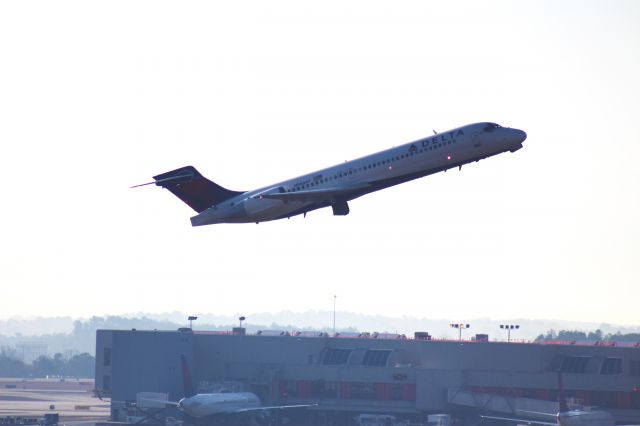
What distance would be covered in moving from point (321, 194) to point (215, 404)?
58.6m

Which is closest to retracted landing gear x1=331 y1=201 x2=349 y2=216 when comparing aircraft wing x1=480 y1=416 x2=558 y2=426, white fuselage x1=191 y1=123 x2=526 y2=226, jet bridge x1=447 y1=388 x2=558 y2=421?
white fuselage x1=191 y1=123 x2=526 y2=226

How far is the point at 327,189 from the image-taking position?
5098 inches

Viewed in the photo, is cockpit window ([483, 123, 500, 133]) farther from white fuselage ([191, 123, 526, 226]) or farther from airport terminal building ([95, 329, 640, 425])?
airport terminal building ([95, 329, 640, 425])

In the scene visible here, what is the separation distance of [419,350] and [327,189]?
6264 centimetres

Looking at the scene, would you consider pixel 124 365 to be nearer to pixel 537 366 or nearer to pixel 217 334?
pixel 217 334

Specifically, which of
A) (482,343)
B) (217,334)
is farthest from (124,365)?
(482,343)

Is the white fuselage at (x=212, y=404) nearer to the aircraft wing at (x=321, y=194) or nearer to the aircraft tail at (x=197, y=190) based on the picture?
the aircraft tail at (x=197, y=190)

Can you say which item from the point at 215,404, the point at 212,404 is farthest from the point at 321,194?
the point at 215,404

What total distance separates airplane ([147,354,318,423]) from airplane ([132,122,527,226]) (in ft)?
168

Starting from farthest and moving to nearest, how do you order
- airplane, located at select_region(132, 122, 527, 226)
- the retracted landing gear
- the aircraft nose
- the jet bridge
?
the jet bridge < the aircraft nose < the retracted landing gear < airplane, located at select_region(132, 122, 527, 226)

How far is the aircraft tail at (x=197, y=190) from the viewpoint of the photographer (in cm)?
13712

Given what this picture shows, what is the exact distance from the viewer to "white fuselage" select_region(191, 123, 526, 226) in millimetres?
128625

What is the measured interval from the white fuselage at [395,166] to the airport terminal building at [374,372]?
55686 millimetres

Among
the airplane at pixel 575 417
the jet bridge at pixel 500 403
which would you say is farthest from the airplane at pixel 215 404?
the airplane at pixel 575 417
